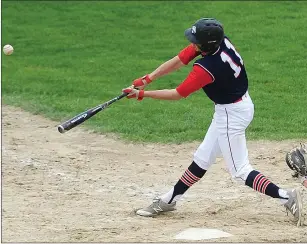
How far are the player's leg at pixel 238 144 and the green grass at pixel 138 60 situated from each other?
3.20 m

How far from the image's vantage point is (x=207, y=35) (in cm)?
700

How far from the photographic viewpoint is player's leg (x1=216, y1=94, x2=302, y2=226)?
7.22m

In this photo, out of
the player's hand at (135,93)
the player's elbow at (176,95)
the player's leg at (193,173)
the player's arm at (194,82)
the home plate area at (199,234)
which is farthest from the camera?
the player's leg at (193,173)

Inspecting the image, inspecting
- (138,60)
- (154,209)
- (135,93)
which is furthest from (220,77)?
(138,60)

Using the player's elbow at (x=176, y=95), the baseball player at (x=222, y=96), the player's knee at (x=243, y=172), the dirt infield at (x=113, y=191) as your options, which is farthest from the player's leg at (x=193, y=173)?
the player's elbow at (x=176, y=95)

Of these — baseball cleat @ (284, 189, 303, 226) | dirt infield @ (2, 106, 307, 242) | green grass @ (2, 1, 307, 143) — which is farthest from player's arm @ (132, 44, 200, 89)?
green grass @ (2, 1, 307, 143)

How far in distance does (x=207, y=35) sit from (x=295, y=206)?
1778 mm

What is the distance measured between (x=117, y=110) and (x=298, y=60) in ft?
12.8

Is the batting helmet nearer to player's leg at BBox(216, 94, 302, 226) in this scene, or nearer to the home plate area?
player's leg at BBox(216, 94, 302, 226)

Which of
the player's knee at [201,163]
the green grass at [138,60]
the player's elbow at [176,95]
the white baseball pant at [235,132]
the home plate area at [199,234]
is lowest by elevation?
the green grass at [138,60]

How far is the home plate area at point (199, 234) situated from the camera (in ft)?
22.2

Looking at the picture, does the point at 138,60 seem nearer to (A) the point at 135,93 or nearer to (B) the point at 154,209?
(B) the point at 154,209

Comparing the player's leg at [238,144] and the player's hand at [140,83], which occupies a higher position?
the player's hand at [140,83]

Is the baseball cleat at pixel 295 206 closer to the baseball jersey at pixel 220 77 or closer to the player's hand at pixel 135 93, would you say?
the baseball jersey at pixel 220 77
